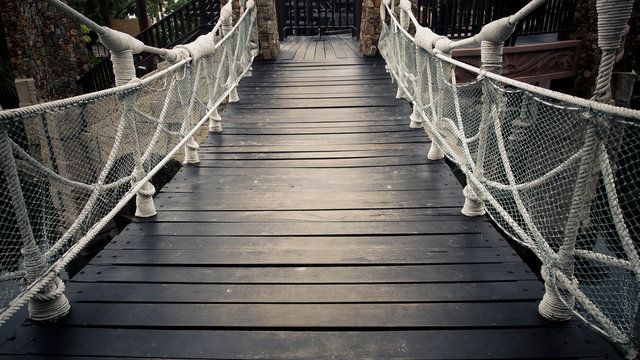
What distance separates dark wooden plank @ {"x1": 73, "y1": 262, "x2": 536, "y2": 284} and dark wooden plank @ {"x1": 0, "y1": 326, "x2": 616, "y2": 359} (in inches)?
14.5

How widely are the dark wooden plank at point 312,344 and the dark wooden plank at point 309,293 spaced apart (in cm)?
21

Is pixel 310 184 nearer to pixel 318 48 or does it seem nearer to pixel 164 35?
pixel 318 48

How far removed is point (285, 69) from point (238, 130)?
2.75 metres

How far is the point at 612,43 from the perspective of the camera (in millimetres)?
1359

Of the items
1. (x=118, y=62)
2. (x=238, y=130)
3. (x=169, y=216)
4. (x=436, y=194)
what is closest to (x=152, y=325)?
(x=169, y=216)

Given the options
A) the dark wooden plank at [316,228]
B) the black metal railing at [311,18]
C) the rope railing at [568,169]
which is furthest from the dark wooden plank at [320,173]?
the black metal railing at [311,18]

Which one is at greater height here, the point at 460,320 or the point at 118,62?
the point at 118,62

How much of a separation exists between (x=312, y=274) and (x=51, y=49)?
A: 8.01 m

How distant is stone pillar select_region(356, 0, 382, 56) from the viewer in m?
7.04

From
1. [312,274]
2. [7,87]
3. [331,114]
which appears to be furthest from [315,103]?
[7,87]

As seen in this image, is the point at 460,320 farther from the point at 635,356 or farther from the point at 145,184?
the point at 145,184

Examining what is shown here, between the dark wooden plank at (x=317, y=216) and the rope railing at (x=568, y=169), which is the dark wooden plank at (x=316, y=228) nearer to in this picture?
the dark wooden plank at (x=317, y=216)

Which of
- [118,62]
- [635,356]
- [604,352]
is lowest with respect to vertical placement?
[604,352]

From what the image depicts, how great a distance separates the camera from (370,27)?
7.18m
